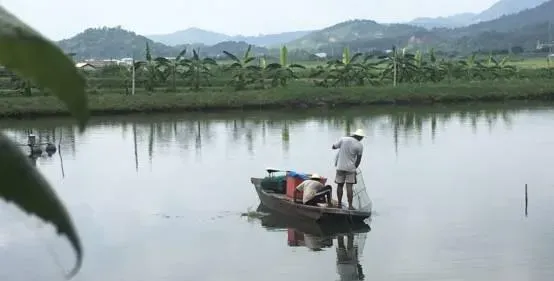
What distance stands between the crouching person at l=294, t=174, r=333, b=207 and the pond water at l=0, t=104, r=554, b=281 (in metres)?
0.38

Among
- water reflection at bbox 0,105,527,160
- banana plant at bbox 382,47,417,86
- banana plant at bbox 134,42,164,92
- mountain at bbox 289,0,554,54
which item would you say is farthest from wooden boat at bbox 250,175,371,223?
mountain at bbox 289,0,554,54

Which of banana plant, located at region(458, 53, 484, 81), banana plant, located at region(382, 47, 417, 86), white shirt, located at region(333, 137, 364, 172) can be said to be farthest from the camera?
banana plant, located at region(458, 53, 484, 81)

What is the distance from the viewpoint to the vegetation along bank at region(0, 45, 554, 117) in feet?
73.7

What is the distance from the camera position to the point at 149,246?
305 inches

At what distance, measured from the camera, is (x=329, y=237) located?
7969mm

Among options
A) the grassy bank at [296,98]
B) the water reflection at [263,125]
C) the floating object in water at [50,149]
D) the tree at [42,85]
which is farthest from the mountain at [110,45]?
the tree at [42,85]

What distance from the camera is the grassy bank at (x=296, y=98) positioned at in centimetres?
2156


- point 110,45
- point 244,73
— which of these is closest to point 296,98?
point 244,73

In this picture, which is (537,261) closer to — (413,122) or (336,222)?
(336,222)

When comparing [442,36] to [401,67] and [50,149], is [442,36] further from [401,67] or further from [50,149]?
[50,149]

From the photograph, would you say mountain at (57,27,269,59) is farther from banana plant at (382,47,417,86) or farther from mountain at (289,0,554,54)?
banana plant at (382,47,417,86)

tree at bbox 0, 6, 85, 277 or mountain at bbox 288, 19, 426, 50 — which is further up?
mountain at bbox 288, 19, 426, 50

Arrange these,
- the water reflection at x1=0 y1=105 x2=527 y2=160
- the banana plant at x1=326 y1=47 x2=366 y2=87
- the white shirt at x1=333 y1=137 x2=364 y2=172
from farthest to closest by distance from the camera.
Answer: the banana plant at x1=326 y1=47 x2=366 y2=87
the water reflection at x1=0 y1=105 x2=527 y2=160
the white shirt at x1=333 y1=137 x2=364 y2=172

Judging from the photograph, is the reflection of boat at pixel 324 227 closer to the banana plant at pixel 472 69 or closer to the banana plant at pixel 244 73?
the banana plant at pixel 244 73
